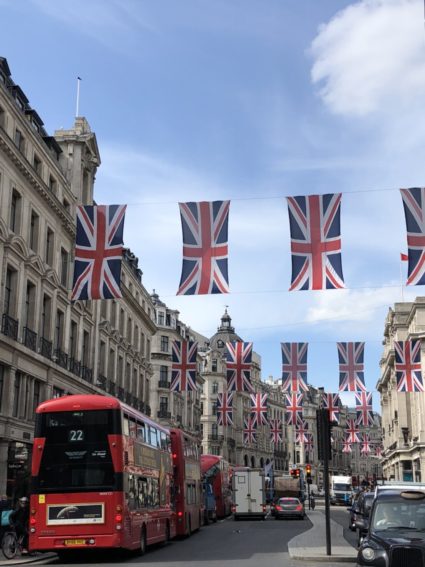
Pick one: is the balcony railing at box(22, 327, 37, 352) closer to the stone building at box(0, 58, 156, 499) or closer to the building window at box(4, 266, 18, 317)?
the stone building at box(0, 58, 156, 499)

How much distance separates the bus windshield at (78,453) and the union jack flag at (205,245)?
5.59 meters

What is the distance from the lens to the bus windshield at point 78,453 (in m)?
18.2

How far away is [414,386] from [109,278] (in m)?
29.1

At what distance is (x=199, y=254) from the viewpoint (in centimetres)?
2286

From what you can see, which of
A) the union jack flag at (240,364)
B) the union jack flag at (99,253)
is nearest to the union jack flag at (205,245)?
the union jack flag at (99,253)

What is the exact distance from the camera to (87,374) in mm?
43875

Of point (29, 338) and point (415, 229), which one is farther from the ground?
point (415, 229)

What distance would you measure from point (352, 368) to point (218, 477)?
11011 millimetres

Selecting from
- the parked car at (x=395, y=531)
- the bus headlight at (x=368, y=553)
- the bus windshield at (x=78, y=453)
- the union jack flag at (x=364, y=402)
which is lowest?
the bus headlight at (x=368, y=553)

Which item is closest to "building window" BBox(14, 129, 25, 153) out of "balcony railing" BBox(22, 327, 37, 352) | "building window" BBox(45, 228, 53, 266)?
"building window" BBox(45, 228, 53, 266)

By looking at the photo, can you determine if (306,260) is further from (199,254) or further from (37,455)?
(37,455)

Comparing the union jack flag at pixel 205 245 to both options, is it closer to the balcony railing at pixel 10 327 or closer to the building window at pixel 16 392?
the balcony railing at pixel 10 327

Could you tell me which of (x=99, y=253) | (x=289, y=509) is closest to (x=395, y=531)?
(x=99, y=253)

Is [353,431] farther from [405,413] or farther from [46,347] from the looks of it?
[46,347]
